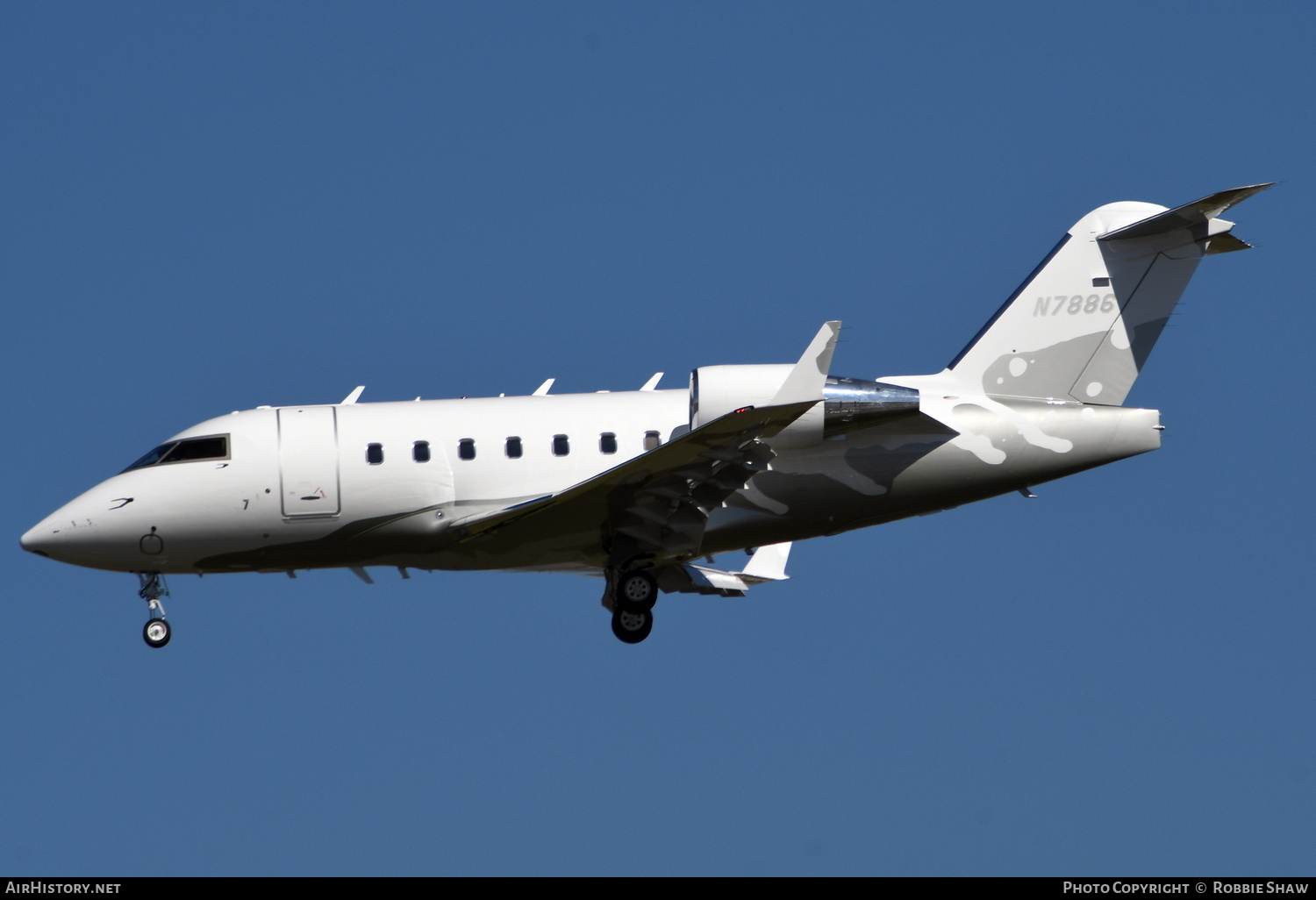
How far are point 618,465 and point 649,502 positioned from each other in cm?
72

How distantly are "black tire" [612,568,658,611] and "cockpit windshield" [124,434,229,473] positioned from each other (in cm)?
612

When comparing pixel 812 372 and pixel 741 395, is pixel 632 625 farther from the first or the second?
pixel 812 372

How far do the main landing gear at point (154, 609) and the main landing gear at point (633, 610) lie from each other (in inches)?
267

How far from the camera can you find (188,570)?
24.9m

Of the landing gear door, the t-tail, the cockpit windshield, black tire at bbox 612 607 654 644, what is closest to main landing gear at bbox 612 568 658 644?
black tire at bbox 612 607 654 644

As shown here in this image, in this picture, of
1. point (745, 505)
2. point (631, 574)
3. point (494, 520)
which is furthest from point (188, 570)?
point (745, 505)

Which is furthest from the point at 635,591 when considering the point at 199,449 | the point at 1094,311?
the point at 1094,311

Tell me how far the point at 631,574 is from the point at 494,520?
2.34m

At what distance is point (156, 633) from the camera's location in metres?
24.9

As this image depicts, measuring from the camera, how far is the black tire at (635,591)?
80.2 feet

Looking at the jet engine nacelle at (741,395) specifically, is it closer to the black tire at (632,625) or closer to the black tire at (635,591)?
the black tire at (635,591)

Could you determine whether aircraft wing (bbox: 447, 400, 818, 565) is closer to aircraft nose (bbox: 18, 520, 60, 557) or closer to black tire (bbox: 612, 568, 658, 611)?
black tire (bbox: 612, 568, 658, 611)

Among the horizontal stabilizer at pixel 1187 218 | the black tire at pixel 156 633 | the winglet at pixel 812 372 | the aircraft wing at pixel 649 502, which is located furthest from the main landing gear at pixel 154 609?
the horizontal stabilizer at pixel 1187 218
